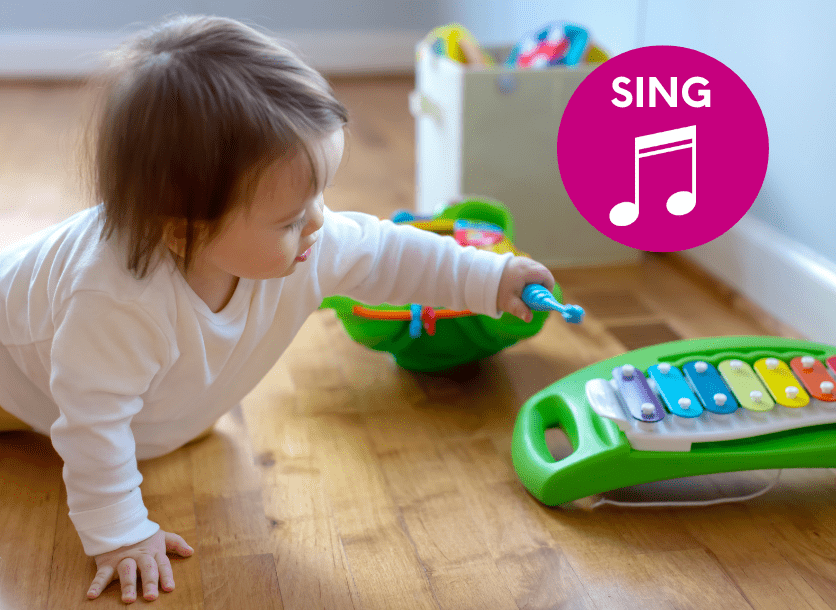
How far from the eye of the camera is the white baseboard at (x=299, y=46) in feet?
7.84

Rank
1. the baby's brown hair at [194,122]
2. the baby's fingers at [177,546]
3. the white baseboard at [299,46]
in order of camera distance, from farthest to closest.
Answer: the white baseboard at [299,46] → the baby's fingers at [177,546] → the baby's brown hair at [194,122]

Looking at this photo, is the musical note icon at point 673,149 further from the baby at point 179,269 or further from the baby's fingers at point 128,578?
the baby's fingers at point 128,578

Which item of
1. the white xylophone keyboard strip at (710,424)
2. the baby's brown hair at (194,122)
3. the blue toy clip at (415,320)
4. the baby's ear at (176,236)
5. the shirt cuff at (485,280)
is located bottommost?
the white xylophone keyboard strip at (710,424)

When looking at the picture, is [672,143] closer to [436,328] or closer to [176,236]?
[436,328]

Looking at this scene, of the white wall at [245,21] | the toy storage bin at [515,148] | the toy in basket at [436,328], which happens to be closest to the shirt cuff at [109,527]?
the toy in basket at [436,328]

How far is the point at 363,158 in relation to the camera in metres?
1.81

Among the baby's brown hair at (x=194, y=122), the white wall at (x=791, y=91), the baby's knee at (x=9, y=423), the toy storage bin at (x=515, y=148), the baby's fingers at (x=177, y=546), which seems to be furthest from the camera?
the toy storage bin at (x=515, y=148)

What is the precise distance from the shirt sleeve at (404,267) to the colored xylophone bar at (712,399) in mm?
141

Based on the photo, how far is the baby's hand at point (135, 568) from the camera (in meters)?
0.66

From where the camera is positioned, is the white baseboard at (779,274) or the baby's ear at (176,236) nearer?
the baby's ear at (176,236)

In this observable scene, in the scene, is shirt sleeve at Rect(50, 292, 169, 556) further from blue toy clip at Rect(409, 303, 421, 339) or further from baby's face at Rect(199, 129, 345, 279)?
blue toy clip at Rect(409, 303, 421, 339)

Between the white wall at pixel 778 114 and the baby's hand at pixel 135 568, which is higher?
the white wall at pixel 778 114

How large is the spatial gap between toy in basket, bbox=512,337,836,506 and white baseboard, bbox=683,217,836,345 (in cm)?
24

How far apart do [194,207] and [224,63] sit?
10 centimetres
